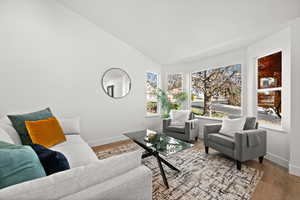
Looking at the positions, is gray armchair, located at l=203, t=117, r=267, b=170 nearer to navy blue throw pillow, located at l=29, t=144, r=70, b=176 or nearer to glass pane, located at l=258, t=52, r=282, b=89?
glass pane, located at l=258, t=52, r=282, b=89

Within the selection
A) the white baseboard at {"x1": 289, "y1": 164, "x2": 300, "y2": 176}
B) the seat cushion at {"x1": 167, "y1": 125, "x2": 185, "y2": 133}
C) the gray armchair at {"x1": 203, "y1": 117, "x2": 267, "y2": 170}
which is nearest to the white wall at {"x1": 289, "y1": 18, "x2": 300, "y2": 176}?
the white baseboard at {"x1": 289, "y1": 164, "x2": 300, "y2": 176}

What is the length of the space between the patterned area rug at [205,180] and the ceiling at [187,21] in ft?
7.41

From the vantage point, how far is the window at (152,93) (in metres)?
4.31

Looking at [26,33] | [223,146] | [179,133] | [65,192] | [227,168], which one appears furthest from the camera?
[179,133]

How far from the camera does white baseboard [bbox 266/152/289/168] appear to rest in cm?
219

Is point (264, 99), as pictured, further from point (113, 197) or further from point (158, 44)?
point (113, 197)

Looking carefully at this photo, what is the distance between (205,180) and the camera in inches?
72.3

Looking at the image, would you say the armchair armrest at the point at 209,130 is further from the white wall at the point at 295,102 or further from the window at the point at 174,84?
the window at the point at 174,84

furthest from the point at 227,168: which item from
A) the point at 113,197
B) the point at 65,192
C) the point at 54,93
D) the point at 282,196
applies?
the point at 54,93

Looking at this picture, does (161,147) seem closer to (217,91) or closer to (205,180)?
(205,180)

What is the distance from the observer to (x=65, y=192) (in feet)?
1.99

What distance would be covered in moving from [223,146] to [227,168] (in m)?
0.34

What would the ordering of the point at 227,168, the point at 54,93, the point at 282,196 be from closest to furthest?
the point at 282,196
the point at 227,168
the point at 54,93

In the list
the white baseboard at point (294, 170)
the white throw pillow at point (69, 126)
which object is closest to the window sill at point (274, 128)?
the white baseboard at point (294, 170)
